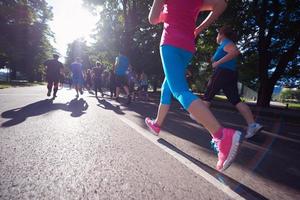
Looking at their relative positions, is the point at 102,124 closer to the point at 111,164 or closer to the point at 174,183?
the point at 111,164

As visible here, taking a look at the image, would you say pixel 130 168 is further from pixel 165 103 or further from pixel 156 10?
pixel 156 10

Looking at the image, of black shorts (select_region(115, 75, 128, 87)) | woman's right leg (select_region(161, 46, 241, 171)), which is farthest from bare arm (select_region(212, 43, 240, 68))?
black shorts (select_region(115, 75, 128, 87))

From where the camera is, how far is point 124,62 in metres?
11.2

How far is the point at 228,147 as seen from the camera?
2.54 metres

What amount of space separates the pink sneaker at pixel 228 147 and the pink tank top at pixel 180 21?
107 centimetres

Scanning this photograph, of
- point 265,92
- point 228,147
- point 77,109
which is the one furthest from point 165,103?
point 265,92

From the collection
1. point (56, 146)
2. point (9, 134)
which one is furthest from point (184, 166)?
point (9, 134)

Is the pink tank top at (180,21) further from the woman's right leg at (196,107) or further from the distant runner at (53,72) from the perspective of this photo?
the distant runner at (53,72)

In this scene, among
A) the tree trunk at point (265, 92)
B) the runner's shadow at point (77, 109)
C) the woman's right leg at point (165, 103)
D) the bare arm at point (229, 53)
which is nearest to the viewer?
the woman's right leg at point (165, 103)

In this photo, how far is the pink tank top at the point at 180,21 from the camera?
9.77 ft

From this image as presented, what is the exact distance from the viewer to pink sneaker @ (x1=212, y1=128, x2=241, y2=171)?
2527 mm

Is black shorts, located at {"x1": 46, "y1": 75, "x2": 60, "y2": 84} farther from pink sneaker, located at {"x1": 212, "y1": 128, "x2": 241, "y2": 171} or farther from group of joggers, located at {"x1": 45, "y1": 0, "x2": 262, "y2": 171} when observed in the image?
pink sneaker, located at {"x1": 212, "y1": 128, "x2": 241, "y2": 171}

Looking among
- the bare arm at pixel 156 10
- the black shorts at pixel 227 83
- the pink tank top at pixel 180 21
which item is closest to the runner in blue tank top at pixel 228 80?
the black shorts at pixel 227 83

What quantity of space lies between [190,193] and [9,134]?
302cm
